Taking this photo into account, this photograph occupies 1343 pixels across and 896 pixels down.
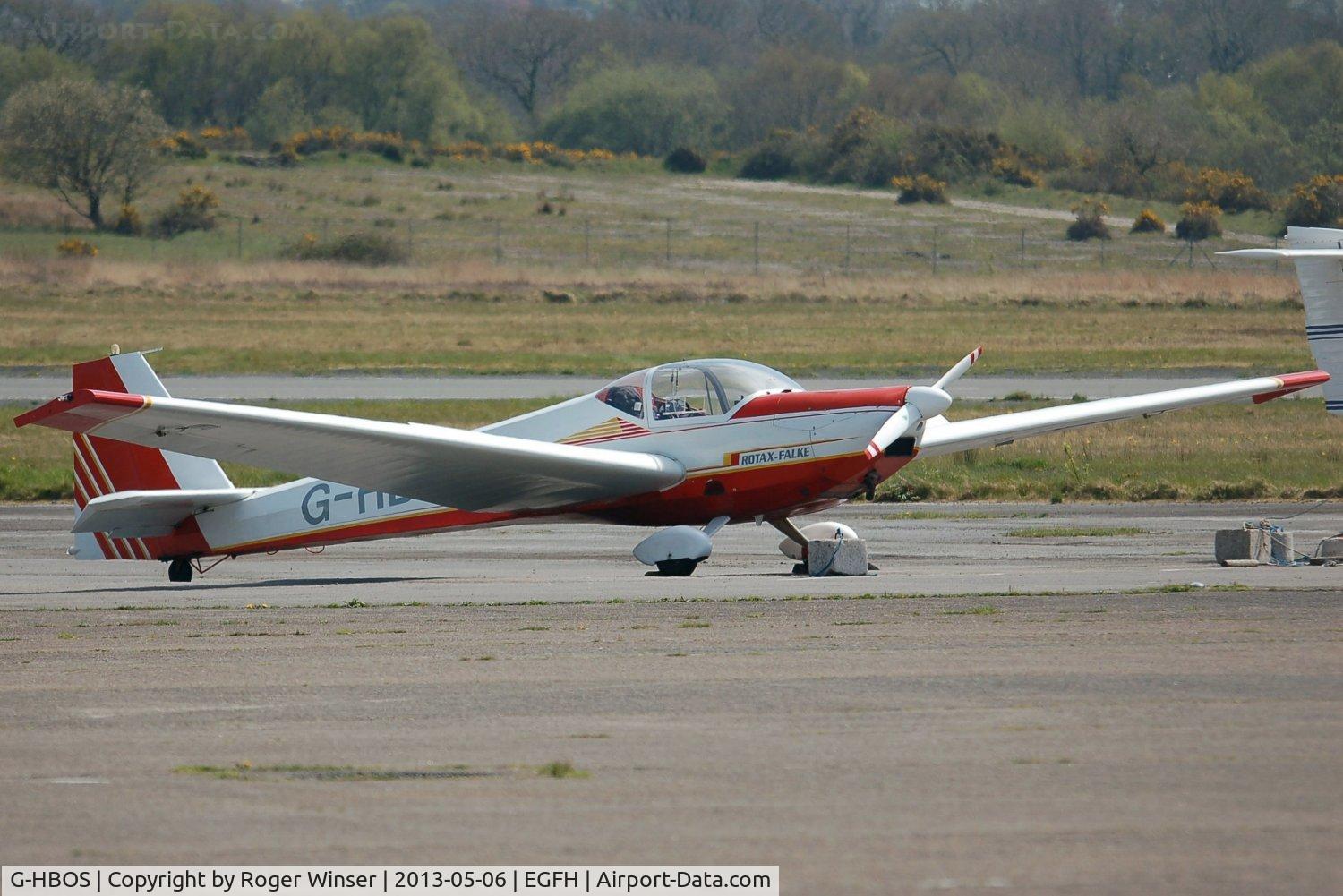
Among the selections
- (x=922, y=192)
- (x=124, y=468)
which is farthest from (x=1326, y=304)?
(x=922, y=192)

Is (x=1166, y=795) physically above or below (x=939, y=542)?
above

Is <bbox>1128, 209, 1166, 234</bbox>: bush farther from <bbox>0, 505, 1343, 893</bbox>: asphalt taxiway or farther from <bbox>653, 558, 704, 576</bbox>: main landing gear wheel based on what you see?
<bbox>653, 558, 704, 576</bbox>: main landing gear wheel

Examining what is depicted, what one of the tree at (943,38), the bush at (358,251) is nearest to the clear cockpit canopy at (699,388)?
the bush at (358,251)

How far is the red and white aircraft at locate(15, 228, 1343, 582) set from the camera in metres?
14.7

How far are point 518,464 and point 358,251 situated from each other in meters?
55.3

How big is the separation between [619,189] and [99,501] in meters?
76.5

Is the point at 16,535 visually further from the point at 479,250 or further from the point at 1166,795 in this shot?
the point at 479,250

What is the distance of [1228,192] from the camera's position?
274 ft

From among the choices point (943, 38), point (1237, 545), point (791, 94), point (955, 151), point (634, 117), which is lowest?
point (1237, 545)

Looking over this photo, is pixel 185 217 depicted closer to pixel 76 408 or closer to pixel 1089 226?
pixel 1089 226

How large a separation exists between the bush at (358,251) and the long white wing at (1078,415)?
173 ft

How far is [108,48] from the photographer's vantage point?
428 ft

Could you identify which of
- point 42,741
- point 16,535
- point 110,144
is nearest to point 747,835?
point 42,741

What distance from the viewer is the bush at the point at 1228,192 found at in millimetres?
82438
